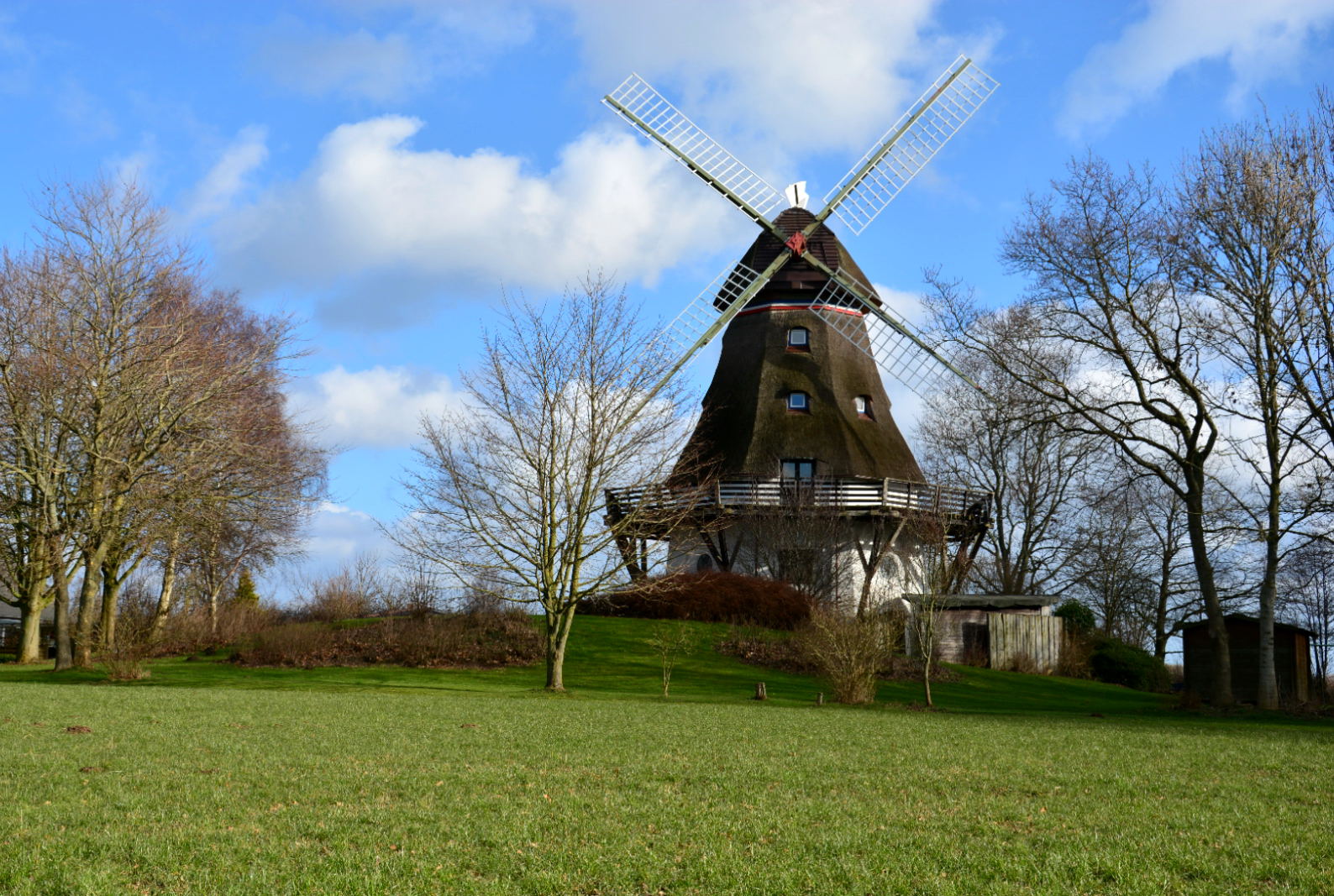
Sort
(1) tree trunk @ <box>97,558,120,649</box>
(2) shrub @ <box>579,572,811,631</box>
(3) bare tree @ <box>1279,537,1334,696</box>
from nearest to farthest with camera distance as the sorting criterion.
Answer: (1) tree trunk @ <box>97,558,120,649</box>
(2) shrub @ <box>579,572,811,631</box>
(3) bare tree @ <box>1279,537,1334,696</box>

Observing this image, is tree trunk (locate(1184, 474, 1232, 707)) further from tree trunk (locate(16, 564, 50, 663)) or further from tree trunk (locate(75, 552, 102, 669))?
tree trunk (locate(16, 564, 50, 663))

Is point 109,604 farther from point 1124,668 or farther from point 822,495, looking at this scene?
point 1124,668

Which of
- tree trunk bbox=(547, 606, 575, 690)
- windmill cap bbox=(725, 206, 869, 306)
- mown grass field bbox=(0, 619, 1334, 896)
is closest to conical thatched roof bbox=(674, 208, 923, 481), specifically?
windmill cap bbox=(725, 206, 869, 306)

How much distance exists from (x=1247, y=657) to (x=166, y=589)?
114ft

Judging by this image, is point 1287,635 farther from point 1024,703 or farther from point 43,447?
point 43,447

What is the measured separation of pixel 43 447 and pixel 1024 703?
2594 cm

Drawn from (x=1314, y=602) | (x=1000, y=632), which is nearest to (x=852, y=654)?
(x=1000, y=632)

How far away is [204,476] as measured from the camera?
30.4 meters

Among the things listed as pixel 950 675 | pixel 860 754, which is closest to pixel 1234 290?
pixel 950 675

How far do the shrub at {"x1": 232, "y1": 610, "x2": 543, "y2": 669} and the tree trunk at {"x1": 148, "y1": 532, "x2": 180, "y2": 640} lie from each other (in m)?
3.30

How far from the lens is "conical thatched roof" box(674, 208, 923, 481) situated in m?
42.1

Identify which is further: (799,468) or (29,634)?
(799,468)

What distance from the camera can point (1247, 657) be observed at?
3434 cm

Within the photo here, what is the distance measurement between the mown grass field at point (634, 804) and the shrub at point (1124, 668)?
2234 centimetres
